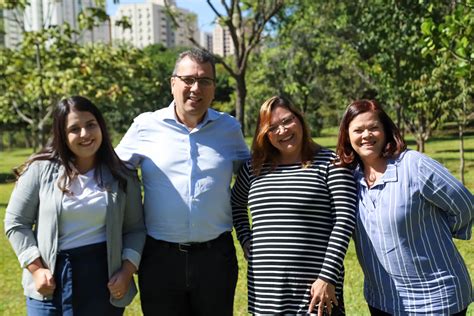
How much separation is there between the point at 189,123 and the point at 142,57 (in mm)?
11352

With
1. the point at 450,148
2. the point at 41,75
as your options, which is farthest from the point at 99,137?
the point at 450,148

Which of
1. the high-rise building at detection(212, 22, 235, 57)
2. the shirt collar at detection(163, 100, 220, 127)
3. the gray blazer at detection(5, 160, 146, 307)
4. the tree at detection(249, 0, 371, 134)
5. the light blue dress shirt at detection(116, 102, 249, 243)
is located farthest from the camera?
the high-rise building at detection(212, 22, 235, 57)

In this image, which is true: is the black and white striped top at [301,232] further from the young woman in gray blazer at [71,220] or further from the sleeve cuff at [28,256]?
the sleeve cuff at [28,256]

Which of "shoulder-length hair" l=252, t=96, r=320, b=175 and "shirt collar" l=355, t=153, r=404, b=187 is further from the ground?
"shoulder-length hair" l=252, t=96, r=320, b=175

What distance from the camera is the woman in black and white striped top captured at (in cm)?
284

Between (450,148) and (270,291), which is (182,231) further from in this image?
(450,148)

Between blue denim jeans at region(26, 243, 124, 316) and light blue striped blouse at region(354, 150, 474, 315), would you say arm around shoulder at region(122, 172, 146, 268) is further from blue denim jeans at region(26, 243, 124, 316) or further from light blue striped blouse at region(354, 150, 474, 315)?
light blue striped blouse at region(354, 150, 474, 315)

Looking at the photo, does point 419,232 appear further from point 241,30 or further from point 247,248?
point 241,30

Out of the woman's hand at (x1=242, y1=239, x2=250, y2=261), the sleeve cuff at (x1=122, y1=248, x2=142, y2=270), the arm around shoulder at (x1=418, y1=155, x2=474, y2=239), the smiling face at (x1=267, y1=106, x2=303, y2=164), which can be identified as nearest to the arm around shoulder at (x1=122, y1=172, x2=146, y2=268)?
the sleeve cuff at (x1=122, y1=248, x2=142, y2=270)

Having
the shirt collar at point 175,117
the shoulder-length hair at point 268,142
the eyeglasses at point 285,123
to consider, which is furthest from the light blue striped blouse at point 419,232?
the shirt collar at point 175,117

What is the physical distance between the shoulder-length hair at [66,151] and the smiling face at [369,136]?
1.22 metres

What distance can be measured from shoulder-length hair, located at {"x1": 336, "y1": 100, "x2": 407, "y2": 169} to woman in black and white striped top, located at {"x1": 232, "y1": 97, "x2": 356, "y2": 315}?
0.22ft

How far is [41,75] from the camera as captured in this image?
11945 millimetres

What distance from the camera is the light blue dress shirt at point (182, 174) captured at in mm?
3174
